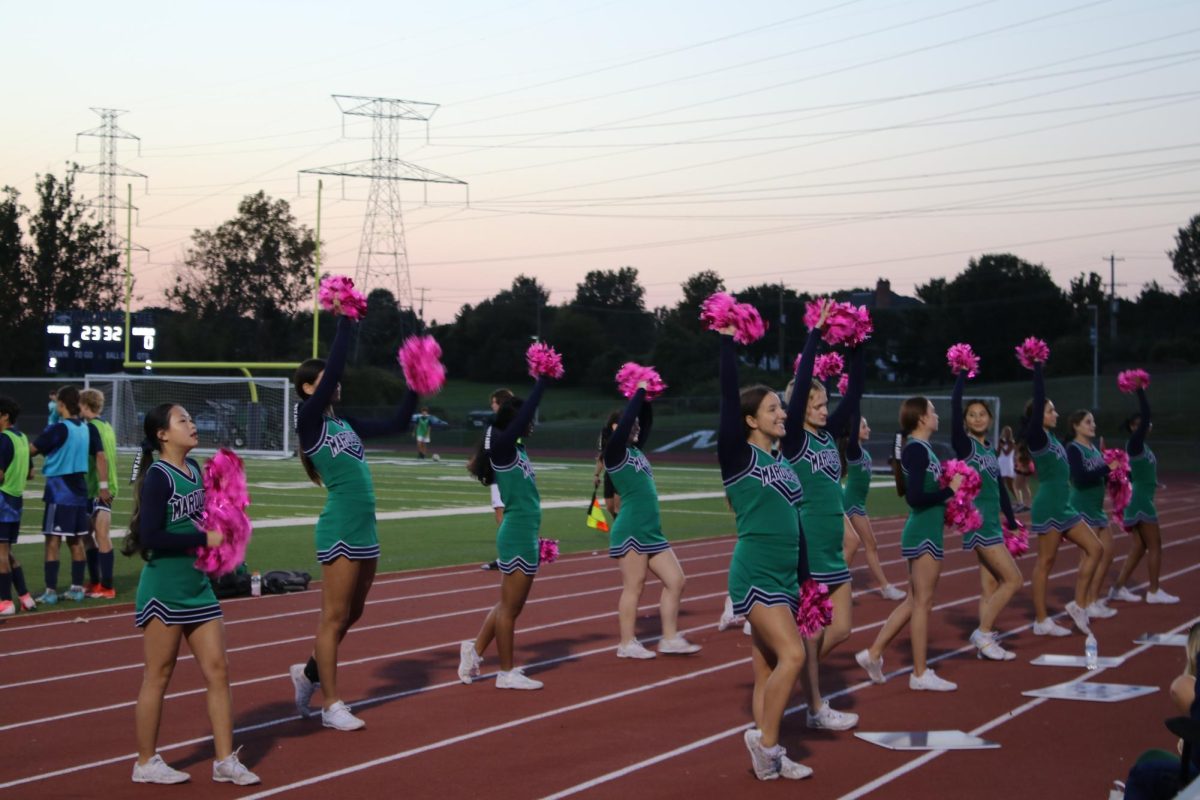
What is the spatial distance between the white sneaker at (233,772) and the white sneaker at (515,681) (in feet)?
7.77

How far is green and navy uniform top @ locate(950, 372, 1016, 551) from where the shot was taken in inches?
347

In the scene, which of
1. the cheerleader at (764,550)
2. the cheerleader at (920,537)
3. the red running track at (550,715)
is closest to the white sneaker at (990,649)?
the red running track at (550,715)

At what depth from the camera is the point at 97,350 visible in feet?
127

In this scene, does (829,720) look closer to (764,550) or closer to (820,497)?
(820,497)

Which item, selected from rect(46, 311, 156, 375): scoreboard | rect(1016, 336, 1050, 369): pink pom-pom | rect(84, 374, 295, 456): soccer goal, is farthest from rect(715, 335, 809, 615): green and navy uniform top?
rect(46, 311, 156, 375): scoreboard

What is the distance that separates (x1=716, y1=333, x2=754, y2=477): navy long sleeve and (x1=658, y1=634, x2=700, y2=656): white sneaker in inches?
142

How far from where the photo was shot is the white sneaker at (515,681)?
7996mm

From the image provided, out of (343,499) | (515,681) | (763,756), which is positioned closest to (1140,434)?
(515,681)

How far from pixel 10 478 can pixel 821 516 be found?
6.94 meters

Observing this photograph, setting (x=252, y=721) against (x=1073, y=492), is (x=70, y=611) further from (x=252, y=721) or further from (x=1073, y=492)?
(x=1073, y=492)

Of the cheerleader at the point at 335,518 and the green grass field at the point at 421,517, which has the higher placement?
the cheerleader at the point at 335,518

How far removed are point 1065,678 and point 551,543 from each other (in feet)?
11.3

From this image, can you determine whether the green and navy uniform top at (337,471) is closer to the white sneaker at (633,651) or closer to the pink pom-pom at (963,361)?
the white sneaker at (633,651)

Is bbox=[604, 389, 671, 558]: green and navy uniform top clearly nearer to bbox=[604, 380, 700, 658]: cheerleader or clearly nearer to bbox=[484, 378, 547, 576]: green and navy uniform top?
bbox=[604, 380, 700, 658]: cheerleader
